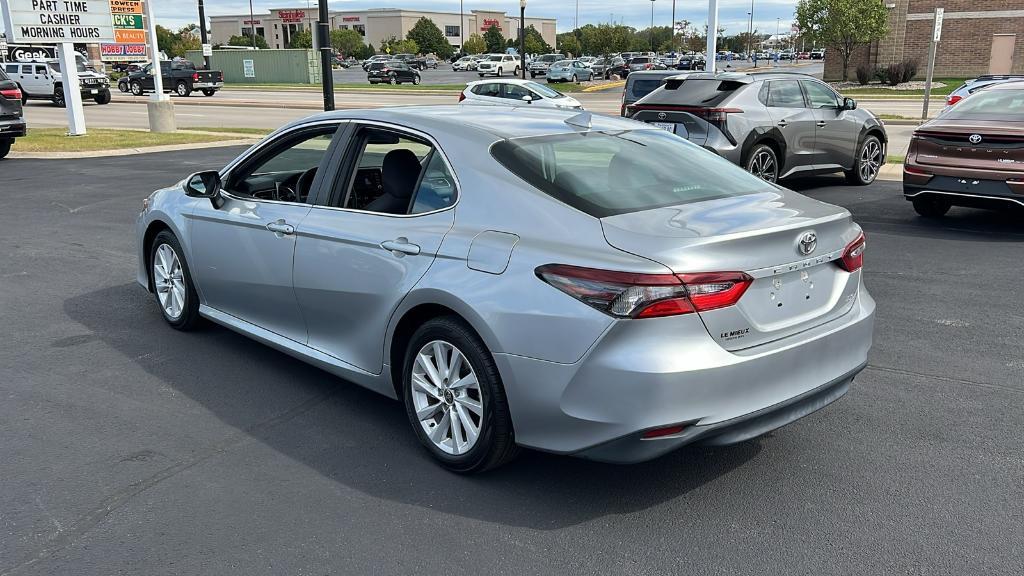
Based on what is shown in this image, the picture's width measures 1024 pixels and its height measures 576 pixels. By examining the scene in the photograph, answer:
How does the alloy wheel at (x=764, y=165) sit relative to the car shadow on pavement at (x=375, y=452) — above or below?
above

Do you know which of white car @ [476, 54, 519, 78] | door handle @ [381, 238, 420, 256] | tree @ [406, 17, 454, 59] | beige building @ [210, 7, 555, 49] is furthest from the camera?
beige building @ [210, 7, 555, 49]

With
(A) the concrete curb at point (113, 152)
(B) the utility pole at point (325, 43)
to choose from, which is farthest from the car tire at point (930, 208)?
(A) the concrete curb at point (113, 152)

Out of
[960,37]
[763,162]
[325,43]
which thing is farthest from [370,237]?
[960,37]

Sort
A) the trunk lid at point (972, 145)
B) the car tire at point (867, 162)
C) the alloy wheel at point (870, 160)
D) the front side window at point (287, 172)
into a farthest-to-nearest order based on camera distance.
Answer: the alloy wheel at point (870, 160)
the car tire at point (867, 162)
the trunk lid at point (972, 145)
the front side window at point (287, 172)

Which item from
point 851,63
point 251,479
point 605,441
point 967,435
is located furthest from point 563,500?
point 851,63

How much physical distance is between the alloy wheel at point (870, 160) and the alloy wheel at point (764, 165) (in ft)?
5.80

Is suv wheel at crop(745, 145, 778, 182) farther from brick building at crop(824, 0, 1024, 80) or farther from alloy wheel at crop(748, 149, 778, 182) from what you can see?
brick building at crop(824, 0, 1024, 80)

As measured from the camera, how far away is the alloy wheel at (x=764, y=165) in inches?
476

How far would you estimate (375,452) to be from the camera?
4.32 m

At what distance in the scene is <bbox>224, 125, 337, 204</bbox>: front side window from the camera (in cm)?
513

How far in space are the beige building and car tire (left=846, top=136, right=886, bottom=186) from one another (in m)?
131

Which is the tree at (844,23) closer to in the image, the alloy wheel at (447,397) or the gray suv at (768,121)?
the gray suv at (768,121)

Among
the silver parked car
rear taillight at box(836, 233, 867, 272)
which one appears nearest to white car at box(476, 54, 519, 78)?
the silver parked car

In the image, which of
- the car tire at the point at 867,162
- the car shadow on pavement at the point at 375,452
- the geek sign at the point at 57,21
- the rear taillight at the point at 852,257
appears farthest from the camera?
the geek sign at the point at 57,21
